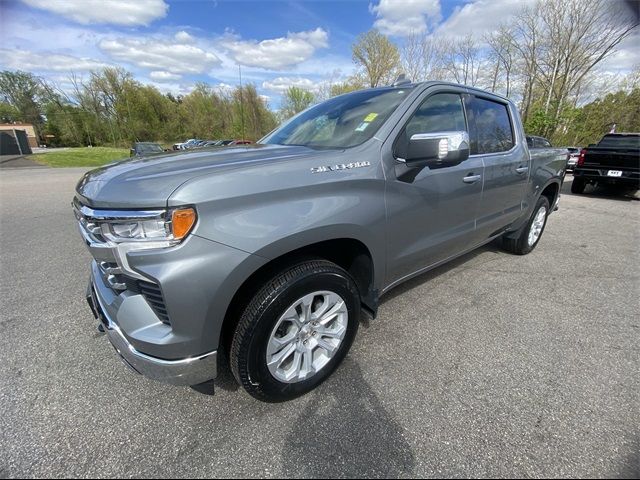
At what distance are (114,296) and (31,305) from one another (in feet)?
6.69

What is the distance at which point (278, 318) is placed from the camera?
1710 millimetres

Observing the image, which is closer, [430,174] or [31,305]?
[430,174]

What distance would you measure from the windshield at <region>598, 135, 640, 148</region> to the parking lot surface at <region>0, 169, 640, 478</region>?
8227mm

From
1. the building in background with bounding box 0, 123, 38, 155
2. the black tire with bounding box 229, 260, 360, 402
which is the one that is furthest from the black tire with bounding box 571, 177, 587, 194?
the building in background with bounding box 0, 123, 38, 155

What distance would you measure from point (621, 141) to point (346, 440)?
463 inches

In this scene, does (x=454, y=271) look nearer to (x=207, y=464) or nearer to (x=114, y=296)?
(x=207, y=464)

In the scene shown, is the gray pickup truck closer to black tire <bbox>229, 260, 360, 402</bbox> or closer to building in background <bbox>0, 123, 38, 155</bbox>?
black tire <bbox>229, 260, 360, 402</bbox>

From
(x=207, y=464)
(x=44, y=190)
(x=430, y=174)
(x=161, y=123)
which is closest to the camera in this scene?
(x=207, y=464)

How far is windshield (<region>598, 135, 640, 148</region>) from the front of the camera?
342 inches

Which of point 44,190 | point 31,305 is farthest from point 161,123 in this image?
point 31,305

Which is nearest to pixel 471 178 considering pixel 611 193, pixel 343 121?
pixel 343 121

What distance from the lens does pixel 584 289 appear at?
11.2ft

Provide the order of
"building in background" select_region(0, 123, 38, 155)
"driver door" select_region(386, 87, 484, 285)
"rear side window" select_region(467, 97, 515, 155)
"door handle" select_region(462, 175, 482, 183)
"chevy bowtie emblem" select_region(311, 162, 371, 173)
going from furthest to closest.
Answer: "building in background" select_region(0, 123, 38, 155) < "rear side window" select_region(467, 97, 515, 155) < "door handle" select_region(462, 175, 482, 183) < "driver door" select_region(386, 87, 484, 285) < "chevy bowtie emblem" select_region(311, 162, 371, 173)

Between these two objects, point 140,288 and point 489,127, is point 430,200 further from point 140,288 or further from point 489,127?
point 140,288
